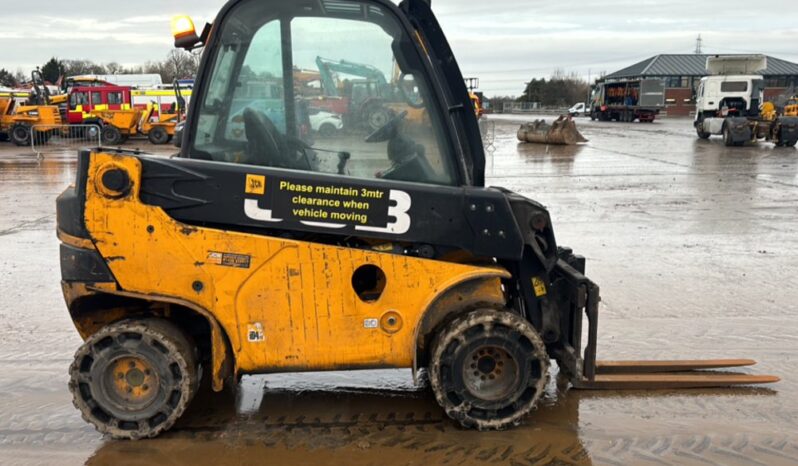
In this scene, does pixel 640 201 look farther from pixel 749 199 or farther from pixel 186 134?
pixel 186 134

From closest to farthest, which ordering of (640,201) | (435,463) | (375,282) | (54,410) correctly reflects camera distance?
(435,463)
(375,282)
(54,410)
(640,201)

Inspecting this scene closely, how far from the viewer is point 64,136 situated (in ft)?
97.9

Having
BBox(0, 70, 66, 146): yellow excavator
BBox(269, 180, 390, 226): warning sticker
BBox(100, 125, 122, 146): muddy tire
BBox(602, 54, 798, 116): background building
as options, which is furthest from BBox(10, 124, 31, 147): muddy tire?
BBox(602, 54, 798, 116): background building

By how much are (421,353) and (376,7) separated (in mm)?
1939

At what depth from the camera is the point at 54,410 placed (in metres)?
4.09

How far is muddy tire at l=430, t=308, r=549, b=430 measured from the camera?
3.68 m

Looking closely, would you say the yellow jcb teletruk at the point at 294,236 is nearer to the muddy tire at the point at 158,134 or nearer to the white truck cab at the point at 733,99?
the muddy tire at the point at 158,134

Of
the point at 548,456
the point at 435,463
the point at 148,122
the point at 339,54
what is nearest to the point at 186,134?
the point at 339,54

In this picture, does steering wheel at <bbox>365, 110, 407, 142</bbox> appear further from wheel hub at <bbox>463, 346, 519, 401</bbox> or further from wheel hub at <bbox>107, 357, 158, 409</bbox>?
wheel hub at <bbox>107, 357, 158, 409</bbox>

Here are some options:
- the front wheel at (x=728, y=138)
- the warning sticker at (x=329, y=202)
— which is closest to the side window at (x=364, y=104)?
the warning sticker at (x=329, y=202)

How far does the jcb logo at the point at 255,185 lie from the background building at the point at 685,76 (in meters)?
69.2

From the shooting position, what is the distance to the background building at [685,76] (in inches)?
2603

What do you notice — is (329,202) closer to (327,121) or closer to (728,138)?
(327,121)

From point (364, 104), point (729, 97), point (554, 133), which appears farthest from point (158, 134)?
point (364, 104)
